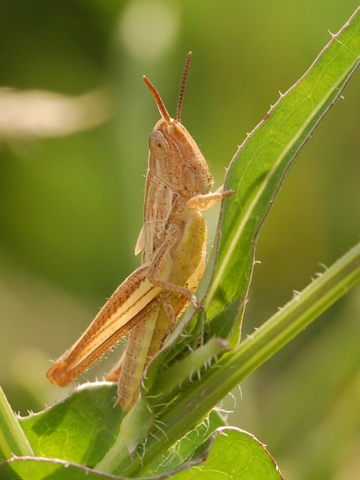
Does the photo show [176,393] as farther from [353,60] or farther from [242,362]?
[353,60]

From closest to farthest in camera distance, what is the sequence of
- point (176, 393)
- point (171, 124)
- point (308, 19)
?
point (176, 393), point (171, 124), point (308, 19)

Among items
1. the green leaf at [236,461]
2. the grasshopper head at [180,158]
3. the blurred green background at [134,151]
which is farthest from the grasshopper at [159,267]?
the blurred green background at [134,151]

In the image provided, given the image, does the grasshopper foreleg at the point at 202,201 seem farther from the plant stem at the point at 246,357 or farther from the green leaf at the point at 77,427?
the plant stem at the point at 246,357

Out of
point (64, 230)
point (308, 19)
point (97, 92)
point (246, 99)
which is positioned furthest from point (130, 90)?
point (308, 19)

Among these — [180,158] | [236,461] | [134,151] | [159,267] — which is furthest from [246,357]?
[134,151]

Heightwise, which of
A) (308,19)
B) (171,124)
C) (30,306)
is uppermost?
(308,19)

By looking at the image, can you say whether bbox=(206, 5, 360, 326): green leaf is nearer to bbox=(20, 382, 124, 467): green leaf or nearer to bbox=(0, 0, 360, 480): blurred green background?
bbox=(20, 382, 124, 467): green leaf

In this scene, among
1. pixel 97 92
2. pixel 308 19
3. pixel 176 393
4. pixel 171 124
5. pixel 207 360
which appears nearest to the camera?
pixel 207 360

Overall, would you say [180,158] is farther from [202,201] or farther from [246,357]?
[246,357]
